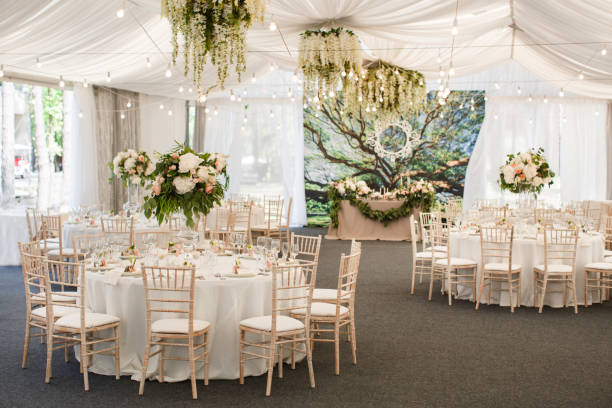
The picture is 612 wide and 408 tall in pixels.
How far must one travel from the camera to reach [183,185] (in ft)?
18.4

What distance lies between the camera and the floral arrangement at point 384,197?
13.7m

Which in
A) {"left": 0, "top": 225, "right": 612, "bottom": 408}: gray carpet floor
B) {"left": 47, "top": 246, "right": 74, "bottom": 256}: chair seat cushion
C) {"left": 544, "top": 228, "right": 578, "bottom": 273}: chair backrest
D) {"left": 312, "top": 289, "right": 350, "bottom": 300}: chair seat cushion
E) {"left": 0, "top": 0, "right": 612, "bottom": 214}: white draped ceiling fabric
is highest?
{"left": 0, "top": 0, "right": 612, "bottom": 214}: white draped ceiling fabric

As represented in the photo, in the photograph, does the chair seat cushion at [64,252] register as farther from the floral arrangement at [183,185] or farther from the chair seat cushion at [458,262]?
the chair seat cushion at [458,262]

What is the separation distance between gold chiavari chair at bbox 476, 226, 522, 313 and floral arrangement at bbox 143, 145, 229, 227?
3.62 meters

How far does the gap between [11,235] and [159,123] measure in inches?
215

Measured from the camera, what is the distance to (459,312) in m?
7.52

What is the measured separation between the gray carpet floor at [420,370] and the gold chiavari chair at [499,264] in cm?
30

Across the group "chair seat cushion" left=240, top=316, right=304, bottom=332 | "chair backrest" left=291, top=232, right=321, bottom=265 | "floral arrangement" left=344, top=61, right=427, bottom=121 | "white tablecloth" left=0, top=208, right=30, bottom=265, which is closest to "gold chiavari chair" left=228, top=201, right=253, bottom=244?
"chair backrest" left=291, top=232, right=321, bottom=265

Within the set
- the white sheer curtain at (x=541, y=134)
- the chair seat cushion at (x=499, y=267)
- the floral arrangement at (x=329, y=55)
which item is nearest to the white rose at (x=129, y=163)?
the floral arrangement at (x=329, y=55)

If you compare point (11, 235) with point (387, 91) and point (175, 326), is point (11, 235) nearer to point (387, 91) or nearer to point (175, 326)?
point (175, 326)

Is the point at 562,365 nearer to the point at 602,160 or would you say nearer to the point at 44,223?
the point at 44,223

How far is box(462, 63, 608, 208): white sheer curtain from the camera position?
15.8 m

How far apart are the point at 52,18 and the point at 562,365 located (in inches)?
287

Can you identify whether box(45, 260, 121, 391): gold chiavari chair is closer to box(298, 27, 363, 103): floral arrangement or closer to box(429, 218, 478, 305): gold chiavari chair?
box(429, 218, 478, 305): gold chiavari chair
